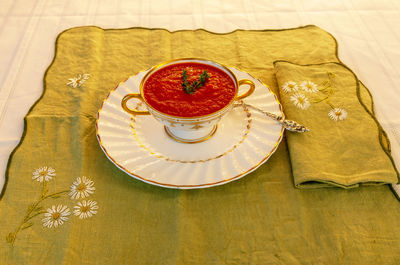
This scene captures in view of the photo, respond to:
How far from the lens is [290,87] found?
112 cm

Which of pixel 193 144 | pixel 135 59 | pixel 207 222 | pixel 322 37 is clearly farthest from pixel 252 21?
pixel 207 222

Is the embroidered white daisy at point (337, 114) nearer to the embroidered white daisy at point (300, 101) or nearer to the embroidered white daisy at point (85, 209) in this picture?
the embroidered white daisy at point (300, 101)

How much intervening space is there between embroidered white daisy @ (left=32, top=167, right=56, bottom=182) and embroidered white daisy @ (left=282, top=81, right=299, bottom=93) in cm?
76

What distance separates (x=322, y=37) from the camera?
142cm

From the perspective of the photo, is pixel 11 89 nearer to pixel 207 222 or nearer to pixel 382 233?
pixel 207 222

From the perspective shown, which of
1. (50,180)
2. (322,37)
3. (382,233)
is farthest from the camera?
(322,37)

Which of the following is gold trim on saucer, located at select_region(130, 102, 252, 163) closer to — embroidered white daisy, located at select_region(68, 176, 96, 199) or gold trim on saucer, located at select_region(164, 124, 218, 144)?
gold trim on saucer, located at select_region(164, 124, 218, 144)

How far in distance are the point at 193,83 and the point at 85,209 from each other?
1.44ft

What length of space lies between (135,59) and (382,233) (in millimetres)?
1013

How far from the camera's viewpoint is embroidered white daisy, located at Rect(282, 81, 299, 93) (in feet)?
3.65

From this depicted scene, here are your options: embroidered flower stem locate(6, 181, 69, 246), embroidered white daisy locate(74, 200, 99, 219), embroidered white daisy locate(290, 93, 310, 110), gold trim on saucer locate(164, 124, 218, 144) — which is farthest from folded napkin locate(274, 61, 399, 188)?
embroidered flower stem locate(6, 181, 69, 246)

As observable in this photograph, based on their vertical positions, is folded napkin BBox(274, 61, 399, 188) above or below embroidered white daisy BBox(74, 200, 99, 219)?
above

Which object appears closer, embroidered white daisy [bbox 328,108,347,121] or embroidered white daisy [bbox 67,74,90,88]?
embroidered white daisy [bbox 328,108,347,121]

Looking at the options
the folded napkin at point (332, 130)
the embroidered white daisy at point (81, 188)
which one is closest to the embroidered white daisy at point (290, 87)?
the folded napkin at point (332, 130)
